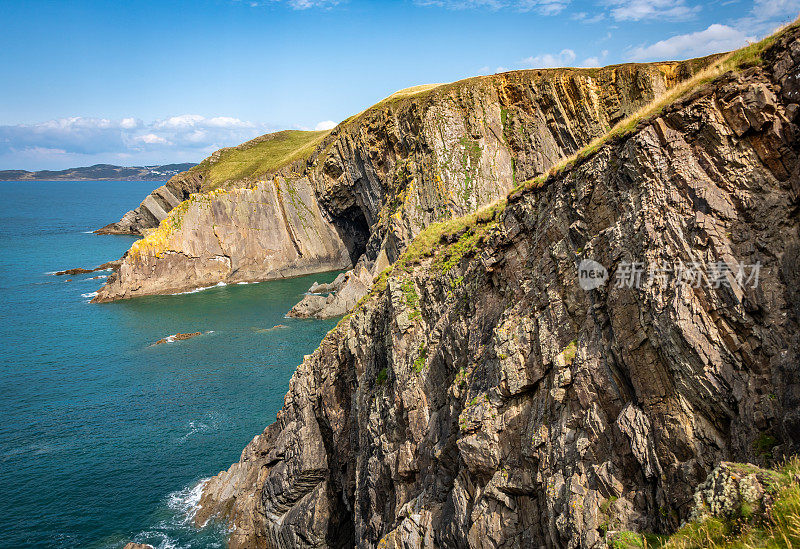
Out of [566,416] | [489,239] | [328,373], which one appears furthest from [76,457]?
[566,416]

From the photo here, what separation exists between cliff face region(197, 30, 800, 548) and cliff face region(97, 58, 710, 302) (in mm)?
49245

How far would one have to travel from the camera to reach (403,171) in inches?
3137

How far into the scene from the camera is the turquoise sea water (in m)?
35.3

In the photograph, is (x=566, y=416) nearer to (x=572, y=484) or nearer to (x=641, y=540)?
(x=572, y=484)

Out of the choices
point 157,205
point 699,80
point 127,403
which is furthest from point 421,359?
point 157,205

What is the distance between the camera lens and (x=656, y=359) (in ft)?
42.2

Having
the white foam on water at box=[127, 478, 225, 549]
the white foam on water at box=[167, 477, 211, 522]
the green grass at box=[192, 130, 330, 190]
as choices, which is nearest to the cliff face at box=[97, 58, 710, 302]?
the green grass at box=[192, 130, 330, 190]

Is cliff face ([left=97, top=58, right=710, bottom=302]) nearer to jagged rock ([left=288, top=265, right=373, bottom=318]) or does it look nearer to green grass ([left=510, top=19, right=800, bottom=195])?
jagged rock ([left=288, top=265, right=373, bottom=318])

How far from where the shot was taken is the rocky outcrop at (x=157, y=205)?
166m

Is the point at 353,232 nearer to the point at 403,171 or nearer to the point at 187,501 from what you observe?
the point at 403,171

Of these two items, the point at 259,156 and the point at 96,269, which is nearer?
the point at 96,269

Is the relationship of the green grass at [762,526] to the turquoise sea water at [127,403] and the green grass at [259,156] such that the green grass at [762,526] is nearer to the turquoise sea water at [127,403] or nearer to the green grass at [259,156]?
the turquoise sea water at [127,403]

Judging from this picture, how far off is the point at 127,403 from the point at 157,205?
135 m

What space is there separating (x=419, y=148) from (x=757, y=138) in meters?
67.0
